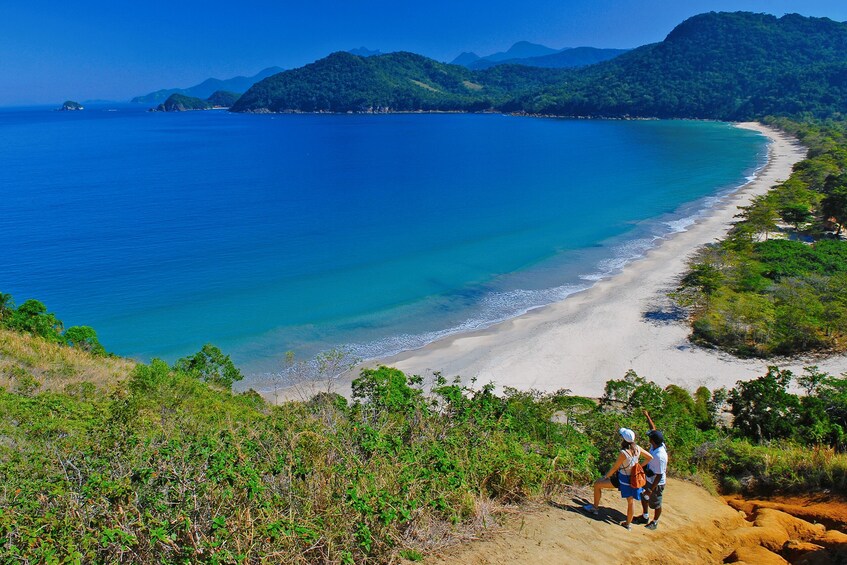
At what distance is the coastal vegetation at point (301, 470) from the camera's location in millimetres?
5270

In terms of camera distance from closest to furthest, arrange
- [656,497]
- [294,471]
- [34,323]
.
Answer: [294,471], [656,497], [34,323]

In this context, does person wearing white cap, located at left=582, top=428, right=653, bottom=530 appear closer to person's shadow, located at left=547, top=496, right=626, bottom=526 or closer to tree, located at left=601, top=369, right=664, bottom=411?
person's shadow, located at left=547, top=496, right=626, bottom=526

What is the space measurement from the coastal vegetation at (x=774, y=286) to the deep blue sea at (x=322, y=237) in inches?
277

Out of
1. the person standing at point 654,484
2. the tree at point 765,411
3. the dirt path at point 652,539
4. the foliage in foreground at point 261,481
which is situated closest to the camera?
the foliage in foreground at point 261,481

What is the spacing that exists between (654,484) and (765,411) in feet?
26.8

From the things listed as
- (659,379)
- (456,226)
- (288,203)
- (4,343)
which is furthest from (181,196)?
(659,379)

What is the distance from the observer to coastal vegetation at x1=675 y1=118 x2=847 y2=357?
74.7ft

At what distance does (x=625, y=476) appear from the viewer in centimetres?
795

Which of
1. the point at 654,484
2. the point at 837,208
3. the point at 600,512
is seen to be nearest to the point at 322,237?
the point at 600,512

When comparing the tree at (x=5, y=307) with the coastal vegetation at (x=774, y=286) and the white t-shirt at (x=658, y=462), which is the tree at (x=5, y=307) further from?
the coastal vegetation at (x=774, y=286)

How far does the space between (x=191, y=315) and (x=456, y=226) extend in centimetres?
2536

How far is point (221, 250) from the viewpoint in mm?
40469

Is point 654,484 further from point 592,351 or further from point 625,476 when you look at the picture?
point 592,351

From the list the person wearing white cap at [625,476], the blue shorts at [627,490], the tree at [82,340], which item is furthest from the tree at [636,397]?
the tree at [82,340]
